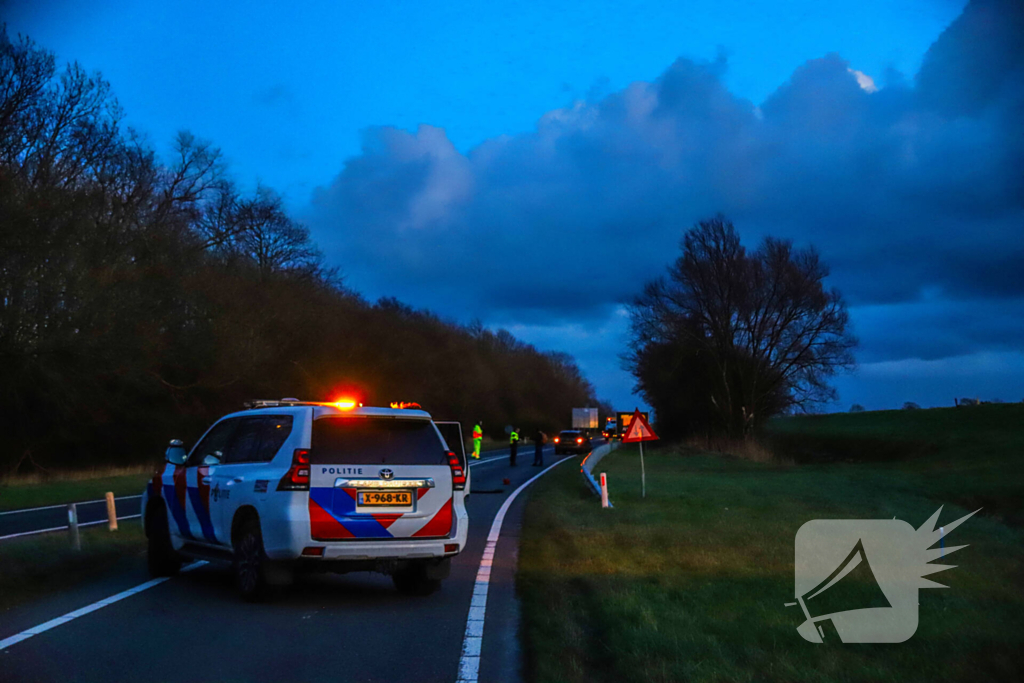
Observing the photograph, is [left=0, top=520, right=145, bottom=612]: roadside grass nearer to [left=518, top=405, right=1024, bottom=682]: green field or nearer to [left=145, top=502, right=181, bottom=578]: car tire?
[left=145, top=502, right=181, bottom=578]: car tire

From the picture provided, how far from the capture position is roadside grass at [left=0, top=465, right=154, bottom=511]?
933 inches

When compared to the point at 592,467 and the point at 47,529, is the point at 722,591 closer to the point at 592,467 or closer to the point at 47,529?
the point at 47,529

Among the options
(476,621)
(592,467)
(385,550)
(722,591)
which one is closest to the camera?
(476,621)

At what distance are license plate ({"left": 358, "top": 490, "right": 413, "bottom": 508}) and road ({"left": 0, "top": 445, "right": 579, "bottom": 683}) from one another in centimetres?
100

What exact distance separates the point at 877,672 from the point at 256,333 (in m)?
43.2

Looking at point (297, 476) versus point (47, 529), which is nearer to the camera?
point (297, 476)

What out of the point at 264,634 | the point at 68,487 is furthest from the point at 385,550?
the point at 68,487

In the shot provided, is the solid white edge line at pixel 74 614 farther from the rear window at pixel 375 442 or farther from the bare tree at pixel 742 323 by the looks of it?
the bare tree at pixel 742 323

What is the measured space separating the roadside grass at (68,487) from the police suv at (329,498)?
47.9 feet

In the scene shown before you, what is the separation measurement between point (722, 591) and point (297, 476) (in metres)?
4.32

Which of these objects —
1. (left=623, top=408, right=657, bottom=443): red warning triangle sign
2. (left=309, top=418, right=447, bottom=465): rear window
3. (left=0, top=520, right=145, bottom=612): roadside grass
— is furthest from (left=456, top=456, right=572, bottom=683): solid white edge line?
(left=623, top=408, right=657, bottom=443): red warning triangle sign

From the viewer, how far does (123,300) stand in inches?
1362

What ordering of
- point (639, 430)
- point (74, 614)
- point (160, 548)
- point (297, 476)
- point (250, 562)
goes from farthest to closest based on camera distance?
point (639, 430)
point (160, 548)
point (250, 562)
point (297, 476)
point (74, 614)

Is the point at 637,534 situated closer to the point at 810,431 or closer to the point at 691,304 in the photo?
the point at 691,304
